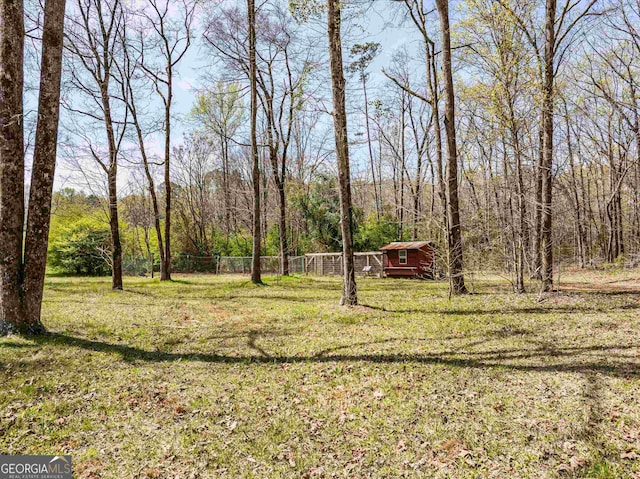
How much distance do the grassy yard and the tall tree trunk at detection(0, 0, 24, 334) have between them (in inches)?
25.1

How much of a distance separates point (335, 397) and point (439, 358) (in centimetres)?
173

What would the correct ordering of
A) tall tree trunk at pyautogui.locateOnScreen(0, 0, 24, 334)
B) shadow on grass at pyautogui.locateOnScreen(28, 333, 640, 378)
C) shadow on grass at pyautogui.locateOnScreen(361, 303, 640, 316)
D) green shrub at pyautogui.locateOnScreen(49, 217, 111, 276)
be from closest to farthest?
1. shadow on grass at pyautogui.locateOnScreen(28, 333, 640, 378)
2. tall tree trunk at pyautogui.locateOnScreen(0, 0, 24, 334)
3. shadow on grass at pyautogui.locateOnScreen(361, 303, 640, 316)
4. green shrub at pyautogui.locateOnScreen(49, 217, 111, 276)

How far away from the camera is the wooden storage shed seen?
63.7 ft

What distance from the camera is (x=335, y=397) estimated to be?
3.95 metres

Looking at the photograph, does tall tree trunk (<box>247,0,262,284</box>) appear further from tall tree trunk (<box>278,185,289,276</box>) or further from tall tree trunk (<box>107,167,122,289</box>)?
tall tree trunk (<box>107,167,122,289</box>)

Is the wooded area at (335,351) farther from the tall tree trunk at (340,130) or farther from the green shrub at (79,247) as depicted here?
the green shrub at (79,247)

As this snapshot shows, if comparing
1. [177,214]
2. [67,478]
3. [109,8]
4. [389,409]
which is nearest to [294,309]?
[389,409]

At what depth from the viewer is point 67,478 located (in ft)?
9.02

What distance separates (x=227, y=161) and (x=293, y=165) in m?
8.57

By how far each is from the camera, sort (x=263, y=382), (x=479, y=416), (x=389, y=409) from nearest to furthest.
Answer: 1. (x=479, y=416)
2. (x=389, y=409)
3. (x=263, y=382)

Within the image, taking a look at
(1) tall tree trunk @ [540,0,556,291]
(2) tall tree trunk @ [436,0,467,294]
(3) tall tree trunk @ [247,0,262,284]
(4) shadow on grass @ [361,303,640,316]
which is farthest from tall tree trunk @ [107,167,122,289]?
(1) tall tree trunk @ [540,0,556,291]

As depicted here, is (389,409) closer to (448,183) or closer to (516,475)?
(516,475)
